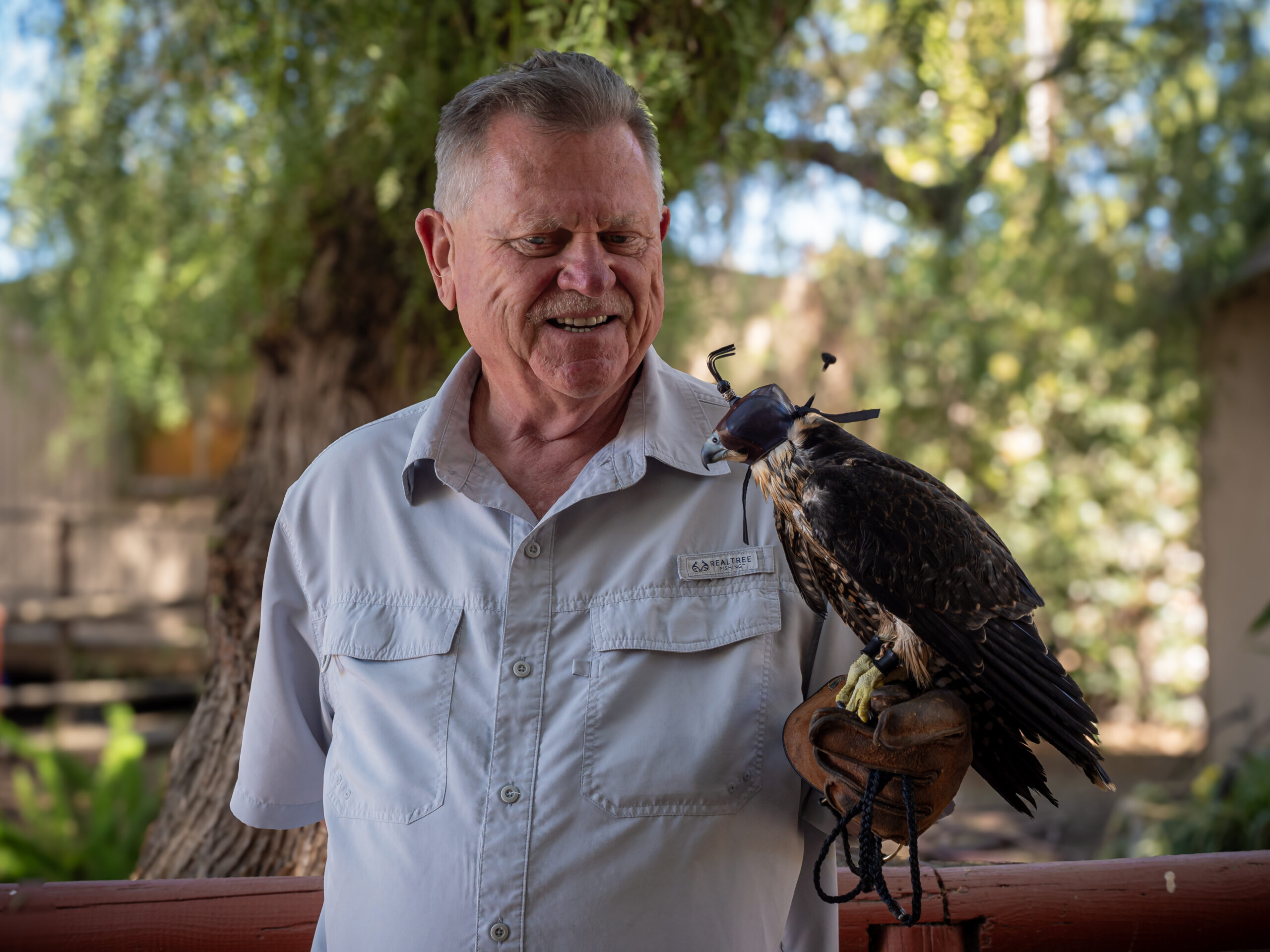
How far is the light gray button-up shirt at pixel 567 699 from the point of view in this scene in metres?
1.31

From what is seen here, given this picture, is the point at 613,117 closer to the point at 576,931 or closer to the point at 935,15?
the point at 576,931

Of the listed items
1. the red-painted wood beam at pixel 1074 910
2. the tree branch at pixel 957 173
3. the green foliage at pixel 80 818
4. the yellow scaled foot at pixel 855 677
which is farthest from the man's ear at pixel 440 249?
the green foliage at pixel 80 818

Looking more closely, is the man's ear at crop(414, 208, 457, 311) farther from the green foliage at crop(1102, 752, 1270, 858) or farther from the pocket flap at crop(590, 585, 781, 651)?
the green foliage at crop(1102, 752, 1270, 858)

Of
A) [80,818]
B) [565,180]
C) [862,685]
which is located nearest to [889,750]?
[862,685]

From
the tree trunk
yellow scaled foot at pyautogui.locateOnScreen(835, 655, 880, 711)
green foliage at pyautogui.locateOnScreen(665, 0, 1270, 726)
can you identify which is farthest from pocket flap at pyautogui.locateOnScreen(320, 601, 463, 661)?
green foliage at pyautogui.locateOnScreen(665, 0, 1270, 726)

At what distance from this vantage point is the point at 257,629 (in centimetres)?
257

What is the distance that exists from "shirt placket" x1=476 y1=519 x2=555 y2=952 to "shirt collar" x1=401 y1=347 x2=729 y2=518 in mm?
103

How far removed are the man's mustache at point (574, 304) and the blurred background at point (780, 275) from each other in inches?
31.4

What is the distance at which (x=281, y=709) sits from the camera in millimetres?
1632

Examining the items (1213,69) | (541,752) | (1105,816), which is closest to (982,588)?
(541,752)

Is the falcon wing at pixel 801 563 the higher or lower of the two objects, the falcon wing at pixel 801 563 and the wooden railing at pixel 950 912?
the higher

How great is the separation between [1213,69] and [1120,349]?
5.89 ft

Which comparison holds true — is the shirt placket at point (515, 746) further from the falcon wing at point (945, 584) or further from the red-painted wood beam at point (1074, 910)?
the red-painted wood beam at point (1074, 910)

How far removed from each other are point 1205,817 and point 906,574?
4.06 metres
